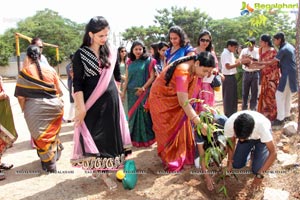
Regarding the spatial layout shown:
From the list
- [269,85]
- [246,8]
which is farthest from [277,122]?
[246,8]

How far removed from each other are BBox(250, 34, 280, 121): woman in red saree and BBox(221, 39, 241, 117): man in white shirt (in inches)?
18.5

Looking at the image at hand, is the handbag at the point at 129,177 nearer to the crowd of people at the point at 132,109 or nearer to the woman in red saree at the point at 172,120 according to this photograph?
the crowd of people at the point at 132,109

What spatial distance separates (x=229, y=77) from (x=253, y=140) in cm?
289

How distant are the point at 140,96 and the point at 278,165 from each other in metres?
2.08

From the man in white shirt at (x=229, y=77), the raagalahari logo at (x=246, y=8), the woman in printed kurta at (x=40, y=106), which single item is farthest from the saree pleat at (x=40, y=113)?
the raagalahari logo at (x=246, y=8)

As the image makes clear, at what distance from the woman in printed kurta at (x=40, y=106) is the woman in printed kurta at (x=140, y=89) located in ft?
4.00

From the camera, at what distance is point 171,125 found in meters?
3.55

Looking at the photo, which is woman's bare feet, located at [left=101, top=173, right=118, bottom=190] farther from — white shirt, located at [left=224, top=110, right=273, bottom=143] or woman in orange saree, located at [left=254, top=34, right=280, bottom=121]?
woman in orange saree, located at [left=254, top=34, right=280, bottom=121]

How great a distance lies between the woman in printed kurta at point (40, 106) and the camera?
145 inches

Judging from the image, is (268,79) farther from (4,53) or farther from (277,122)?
(4,53)

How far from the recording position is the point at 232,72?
5.88 m

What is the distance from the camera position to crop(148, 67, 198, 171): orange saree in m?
A: 3.50

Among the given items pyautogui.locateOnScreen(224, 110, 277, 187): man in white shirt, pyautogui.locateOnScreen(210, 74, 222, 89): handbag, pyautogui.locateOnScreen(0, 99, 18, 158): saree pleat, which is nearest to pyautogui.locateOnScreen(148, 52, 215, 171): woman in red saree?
pyautogui.locateOnScreen(224, 110, 277, 187): man in white shirt

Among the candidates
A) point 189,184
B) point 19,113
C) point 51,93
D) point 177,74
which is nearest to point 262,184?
point 189,184
